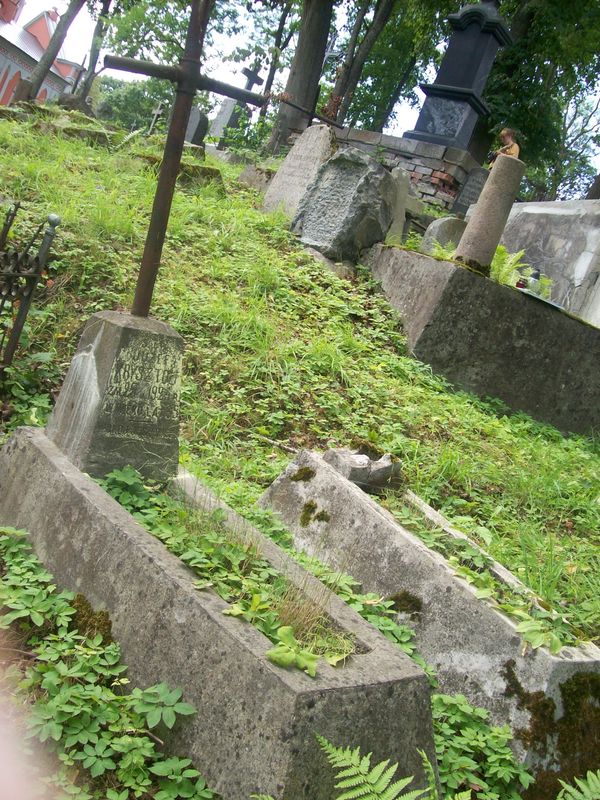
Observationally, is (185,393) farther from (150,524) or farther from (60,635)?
(60,635)

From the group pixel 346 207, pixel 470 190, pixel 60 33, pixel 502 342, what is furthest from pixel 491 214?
pixel 60 33

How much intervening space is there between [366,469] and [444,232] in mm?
6482

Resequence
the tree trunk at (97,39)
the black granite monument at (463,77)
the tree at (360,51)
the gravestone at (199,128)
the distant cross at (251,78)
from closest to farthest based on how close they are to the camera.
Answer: the black granite monument at (463,77), the gravestone at (199,128), the tree at (360,51), the distant cross at (251,78), the tree trunk at (97,39)

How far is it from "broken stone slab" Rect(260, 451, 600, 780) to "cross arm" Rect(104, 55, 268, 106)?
6.10ft

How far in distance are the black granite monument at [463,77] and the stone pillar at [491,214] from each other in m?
7.48

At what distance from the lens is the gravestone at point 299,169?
399 inches

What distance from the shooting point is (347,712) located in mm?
2219

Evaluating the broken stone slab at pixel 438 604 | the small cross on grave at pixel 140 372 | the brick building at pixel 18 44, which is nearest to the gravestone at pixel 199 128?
the small cross on grave at pixel 140 372

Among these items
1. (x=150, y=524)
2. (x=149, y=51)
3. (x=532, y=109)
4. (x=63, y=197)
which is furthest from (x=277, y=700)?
(x=149, y=51)

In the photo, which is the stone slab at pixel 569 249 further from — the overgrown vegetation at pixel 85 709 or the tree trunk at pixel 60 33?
the tree trunk at pixel 60 33

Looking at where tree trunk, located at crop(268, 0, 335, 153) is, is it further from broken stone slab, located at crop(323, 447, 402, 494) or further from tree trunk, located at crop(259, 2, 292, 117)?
broken stone slab, located at crop(323, 447, 402, 494)

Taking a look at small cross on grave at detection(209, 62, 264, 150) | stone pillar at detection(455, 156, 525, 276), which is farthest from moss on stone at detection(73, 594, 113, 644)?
small cross on grave at detection(209, 62, 264, 150)

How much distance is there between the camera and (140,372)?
3.47m

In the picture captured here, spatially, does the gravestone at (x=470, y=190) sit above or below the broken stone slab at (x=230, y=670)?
above
